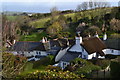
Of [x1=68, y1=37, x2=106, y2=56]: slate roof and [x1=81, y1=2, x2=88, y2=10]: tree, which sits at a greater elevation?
[x1=81, y1=2, x2=88, y2=10]: tree

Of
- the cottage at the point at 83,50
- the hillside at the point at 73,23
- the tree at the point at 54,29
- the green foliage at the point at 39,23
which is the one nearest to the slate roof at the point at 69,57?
the cottage at the point at 83,50

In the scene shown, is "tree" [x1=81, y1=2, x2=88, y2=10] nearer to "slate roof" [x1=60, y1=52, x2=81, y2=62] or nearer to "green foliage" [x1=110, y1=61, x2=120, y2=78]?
"slate roof" [x1=60, y1=52, x2=81, y2=62]

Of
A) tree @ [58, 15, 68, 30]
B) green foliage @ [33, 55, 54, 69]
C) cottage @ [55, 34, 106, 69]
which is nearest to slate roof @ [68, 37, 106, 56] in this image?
cottage @ [55, 34, 106, 69]

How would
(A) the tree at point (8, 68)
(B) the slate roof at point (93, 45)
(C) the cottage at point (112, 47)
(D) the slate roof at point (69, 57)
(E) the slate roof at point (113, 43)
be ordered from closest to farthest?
(A) the tree at point (8, 68), (D) the slate roof at point (69, 57), (B) the slate roof at point (93, 45), (C) the cottage at point (112, 47), (E) the slate roof at point (113, 43)

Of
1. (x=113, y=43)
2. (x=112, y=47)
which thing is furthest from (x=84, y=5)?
(x=112, y=47)

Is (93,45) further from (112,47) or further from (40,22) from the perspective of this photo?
(40,22)

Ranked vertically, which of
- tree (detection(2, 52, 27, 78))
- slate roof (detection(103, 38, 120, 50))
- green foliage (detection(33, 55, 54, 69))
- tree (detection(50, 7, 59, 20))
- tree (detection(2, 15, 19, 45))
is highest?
tree (detection(50, 7, 59, 20))

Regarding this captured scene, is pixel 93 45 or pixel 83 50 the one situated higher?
pixel 93 45

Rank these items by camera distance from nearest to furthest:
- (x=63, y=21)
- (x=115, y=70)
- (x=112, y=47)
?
(x=115, y=70) → (x=112, y=47) → (x=63, y=21)

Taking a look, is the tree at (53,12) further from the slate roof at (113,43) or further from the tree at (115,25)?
the slate roof at (113,43)

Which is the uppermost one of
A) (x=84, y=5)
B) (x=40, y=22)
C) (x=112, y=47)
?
(x=84, y=5)

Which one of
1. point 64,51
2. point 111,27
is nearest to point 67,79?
point 64,51
